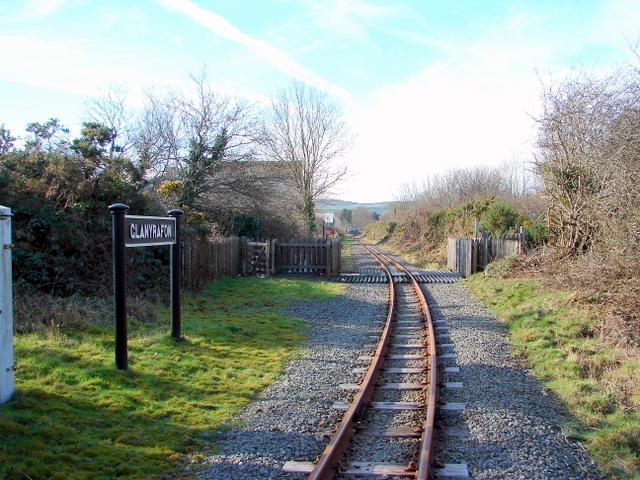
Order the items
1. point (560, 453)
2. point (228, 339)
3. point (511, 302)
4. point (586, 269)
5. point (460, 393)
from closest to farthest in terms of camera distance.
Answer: point (560, 453) < point (460, 393) < point (228, 339) < point (586, 269) < point (511, 302)

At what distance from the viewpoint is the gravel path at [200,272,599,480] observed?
15.0 ft

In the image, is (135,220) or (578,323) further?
(578,323)

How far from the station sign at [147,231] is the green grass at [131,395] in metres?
1.54

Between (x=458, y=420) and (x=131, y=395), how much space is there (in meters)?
3.53

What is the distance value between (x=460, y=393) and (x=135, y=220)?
4679 millimetres

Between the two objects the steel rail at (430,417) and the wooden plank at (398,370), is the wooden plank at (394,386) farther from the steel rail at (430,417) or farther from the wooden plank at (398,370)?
the wooden plank at (398,370)

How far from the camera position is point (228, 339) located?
932 cm

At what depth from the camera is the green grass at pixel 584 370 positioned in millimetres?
4918

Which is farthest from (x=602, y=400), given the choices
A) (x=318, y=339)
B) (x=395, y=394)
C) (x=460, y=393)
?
(x=318, y=339)

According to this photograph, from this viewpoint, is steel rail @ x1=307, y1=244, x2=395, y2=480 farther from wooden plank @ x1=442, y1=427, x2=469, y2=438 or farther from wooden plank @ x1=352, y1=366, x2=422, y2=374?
wooden plank @ x1=442, y1=427, x2=469, y2=438

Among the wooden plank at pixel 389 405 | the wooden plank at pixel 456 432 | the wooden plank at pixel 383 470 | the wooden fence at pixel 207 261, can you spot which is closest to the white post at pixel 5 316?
the wooden plank at pixel 383 470

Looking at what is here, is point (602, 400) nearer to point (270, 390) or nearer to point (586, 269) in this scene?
point (270, 390)

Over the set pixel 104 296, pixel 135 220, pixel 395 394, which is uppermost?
pixel 135 220

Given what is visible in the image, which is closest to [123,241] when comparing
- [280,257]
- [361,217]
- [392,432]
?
[392,432]
